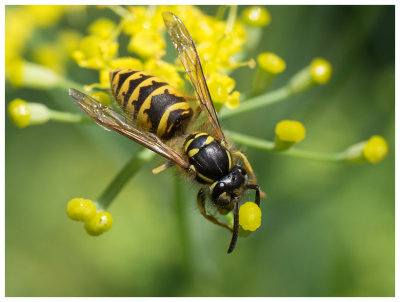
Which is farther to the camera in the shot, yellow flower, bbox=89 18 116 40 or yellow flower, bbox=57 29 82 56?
yellow flower, bbox=57 29 82 56

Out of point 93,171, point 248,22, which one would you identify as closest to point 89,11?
point 93,171

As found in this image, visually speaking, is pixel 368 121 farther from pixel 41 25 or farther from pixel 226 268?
pixel 41 25

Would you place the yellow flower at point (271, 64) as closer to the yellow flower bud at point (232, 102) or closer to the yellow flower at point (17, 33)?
the yellow flower bud at point (232, 102)

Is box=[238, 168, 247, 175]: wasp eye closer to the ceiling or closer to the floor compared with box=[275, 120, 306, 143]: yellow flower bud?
closer to the floor

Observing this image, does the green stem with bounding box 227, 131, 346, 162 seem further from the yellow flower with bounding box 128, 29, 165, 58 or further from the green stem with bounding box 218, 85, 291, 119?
the yellow flower with bounding box 128, 29, 165, 58

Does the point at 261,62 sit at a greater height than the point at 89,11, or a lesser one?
lesser

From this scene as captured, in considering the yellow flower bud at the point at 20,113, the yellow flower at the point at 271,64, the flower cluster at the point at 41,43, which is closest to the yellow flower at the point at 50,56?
the flower cluster at the point at 41,43

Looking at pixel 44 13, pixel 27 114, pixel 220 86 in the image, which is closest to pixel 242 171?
pixel 220 86

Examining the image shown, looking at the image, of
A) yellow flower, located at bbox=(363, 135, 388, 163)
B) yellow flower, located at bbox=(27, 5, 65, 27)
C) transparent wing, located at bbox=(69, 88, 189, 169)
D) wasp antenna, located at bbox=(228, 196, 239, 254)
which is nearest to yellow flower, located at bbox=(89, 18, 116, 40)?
transparent wing, located at bbox=(69, 88, 189, 169)
